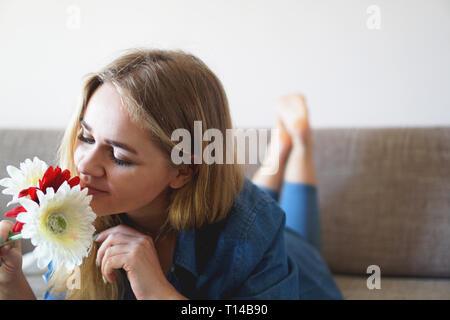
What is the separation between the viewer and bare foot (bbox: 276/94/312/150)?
1101 mm

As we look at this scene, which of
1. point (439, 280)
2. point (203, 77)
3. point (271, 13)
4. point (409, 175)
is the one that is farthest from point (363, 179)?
point (203, 77)

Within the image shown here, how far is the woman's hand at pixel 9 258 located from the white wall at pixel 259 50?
248 mm

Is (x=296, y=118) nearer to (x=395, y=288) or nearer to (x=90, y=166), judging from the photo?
(x=395, y=288)

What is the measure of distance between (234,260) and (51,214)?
358 mm

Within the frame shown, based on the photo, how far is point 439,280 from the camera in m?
1.01

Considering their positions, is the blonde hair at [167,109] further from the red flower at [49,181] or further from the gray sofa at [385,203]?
the gray sofa at [385,203]

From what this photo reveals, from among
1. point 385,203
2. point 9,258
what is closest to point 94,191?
point 9,258

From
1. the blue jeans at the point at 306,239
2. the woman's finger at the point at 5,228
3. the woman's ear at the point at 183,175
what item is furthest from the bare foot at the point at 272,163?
the woman's finger at the point at 5,228

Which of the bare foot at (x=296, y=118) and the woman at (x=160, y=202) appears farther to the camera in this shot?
the bare foot at (x=296, y=118)

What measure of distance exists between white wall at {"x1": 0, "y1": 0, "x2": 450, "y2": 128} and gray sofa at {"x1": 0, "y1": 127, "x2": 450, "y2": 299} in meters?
0.07

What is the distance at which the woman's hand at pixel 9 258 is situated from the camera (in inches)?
19.2

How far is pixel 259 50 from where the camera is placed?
95cm

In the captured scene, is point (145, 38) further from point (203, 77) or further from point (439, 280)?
point (439, 280)

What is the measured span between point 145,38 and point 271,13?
272mm
